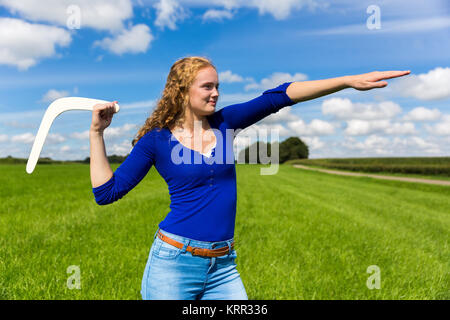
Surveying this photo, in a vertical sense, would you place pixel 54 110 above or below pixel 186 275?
above

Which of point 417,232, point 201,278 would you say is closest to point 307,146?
point 417,232

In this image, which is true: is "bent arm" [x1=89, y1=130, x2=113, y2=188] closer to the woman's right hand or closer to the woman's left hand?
the woman's right hand

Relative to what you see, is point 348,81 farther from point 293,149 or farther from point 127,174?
point 293,149

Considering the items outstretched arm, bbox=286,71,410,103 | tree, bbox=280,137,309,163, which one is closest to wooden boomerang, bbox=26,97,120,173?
outstretched arm, bbox=286,71,410,103

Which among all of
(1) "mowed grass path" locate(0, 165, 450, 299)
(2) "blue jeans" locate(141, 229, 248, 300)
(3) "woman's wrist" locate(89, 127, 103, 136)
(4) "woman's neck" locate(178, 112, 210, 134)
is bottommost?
(1) "mowed grass path" locate(0, 165, 450, 299)

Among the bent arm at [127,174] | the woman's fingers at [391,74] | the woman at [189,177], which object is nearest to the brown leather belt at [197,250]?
the woman at [189,177]

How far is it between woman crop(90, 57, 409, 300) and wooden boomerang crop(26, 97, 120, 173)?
10cm

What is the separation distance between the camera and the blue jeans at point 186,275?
2297mm

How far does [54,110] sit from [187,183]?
3.08 feet

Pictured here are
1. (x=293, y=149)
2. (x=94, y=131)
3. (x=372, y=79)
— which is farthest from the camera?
(x=293, y=149)

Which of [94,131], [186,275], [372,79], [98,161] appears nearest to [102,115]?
[94,131]

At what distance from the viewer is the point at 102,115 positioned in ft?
7.37

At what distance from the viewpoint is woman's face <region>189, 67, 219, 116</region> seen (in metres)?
2.47

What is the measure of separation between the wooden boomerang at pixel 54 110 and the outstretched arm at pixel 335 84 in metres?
1.25
